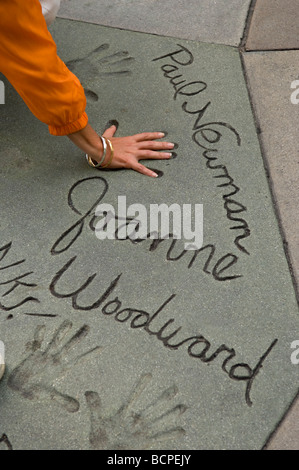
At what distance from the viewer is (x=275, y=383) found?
1330 millimetres

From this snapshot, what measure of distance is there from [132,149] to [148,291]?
1.64 ft

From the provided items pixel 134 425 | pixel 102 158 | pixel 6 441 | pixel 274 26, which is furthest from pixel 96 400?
pixel 274 26

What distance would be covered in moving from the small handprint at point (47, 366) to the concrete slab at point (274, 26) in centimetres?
127

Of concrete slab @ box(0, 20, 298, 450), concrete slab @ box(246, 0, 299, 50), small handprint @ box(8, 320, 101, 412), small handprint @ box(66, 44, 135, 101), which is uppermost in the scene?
concrete slab @ box(246, 0, 299, 50)

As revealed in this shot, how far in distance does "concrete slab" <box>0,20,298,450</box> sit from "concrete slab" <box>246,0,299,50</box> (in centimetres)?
19

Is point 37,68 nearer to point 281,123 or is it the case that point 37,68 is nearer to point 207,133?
point 207,133

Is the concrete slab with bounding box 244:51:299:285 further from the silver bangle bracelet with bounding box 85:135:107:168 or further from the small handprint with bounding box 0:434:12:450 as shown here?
the small handprint with bounding box 0:434:12:450

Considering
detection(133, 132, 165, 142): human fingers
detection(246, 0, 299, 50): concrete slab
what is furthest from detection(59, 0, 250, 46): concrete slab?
detection(133, 132, 165, 142): human fingers

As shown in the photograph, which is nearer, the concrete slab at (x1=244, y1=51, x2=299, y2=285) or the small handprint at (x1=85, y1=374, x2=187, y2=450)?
the small handprint at (x1=85, y1=374, x2=187, y2=450)

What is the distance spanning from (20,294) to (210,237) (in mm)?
511

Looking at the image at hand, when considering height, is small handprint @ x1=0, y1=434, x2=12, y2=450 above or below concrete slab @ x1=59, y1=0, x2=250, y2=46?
below

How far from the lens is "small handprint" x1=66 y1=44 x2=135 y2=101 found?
82.6 inches
